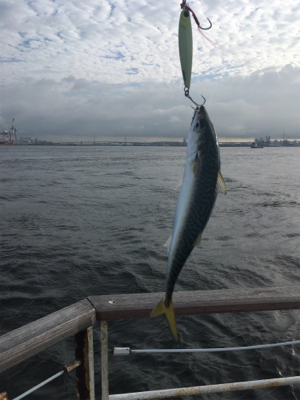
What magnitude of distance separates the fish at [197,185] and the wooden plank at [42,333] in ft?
4.55

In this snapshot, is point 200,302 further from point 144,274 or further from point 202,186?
point 144,274

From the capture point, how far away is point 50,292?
972cm

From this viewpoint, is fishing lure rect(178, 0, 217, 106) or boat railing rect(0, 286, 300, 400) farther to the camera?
boat railing rect(0, 286, 300, 400)

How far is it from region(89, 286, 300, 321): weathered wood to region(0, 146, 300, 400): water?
159 centimetres

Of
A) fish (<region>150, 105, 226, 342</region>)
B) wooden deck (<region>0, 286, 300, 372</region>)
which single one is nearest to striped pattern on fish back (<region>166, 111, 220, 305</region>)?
fish (<region>150, 105, 226, 342</region>)

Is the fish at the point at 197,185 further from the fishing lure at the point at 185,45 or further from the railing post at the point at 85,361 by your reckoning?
the railing post at the point at 85,361

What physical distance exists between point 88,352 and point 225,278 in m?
9.27

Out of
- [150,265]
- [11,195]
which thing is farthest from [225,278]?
[11,195]

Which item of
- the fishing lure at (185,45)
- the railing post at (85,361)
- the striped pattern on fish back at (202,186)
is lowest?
the railing post at (85,361)

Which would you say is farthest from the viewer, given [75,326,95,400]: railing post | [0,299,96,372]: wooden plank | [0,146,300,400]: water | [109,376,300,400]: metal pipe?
[0,146,300,400]: water

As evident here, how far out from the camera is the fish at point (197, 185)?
870 mm

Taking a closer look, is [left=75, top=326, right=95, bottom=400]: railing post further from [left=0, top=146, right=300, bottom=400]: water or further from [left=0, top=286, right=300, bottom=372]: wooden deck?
[left=0, top=146, right=300, bottom=400]: water

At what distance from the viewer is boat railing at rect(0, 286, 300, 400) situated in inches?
75.3

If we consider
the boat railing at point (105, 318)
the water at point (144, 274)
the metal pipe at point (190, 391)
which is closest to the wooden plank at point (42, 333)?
the boat railing at point (105, 318)
